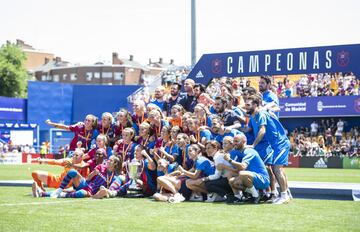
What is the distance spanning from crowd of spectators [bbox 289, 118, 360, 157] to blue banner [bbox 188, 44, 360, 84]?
17556mm

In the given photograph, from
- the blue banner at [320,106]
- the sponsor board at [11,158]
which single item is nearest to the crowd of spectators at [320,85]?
the blue banner at [320,106]

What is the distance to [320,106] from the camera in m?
33.5

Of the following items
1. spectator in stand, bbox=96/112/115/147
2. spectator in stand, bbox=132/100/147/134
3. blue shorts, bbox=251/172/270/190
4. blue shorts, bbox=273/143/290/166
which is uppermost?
spectator in stand, bbox=132/100/147/134

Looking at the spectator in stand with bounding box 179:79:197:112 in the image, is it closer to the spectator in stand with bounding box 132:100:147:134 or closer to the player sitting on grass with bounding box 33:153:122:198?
the spectator in stand with bounding box 132:100:147:134

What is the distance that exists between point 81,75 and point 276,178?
7784 cm

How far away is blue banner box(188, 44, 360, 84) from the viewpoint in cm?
1334

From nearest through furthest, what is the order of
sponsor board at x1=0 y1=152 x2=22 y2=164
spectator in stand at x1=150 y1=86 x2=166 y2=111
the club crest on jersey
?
spectator in stand at x1=150 y1=86 x2=166 y2=111 → the club crest on jersey → sponsor board at x1=0 y1=152 x2=22 y2=164

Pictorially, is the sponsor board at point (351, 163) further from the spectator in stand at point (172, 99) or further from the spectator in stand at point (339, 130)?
the spectator in stand at point (172, 99)

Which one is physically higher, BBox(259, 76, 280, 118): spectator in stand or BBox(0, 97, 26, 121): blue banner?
BBox(259, 76, 280, 118): spectator in stand

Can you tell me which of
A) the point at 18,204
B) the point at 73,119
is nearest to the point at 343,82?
the point at 73,119

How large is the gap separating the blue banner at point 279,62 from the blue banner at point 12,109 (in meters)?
31.6

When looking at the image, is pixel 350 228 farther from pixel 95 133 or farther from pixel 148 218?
pixel 95 133

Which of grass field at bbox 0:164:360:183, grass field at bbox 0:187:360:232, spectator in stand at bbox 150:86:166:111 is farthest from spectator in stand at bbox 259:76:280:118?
grass field at bbox 0:164:360:183

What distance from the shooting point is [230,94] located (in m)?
10.4
